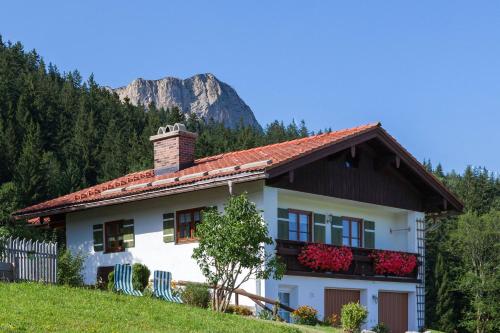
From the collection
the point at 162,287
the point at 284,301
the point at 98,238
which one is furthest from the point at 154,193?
the point at 98,238

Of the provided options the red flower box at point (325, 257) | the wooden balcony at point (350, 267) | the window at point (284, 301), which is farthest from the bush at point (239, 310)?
the red flower box at point (325, 257)

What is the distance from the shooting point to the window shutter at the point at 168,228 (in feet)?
83.5

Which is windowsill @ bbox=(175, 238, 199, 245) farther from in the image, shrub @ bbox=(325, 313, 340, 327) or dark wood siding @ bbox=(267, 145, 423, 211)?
shrub @ bbox=(325, 313, 340, 327)

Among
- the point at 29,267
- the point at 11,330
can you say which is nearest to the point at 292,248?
the point at 29,267

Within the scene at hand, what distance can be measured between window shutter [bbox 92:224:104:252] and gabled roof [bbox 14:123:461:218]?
109 centimetres

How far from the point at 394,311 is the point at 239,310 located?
301 inches

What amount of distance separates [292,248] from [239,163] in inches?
107

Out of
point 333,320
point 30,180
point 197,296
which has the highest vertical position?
point 30,180

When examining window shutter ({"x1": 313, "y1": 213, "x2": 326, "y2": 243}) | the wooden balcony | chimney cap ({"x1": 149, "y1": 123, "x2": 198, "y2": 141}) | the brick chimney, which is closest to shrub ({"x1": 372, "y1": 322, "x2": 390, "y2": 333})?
the wooden balcony

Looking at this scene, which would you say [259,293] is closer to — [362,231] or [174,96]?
[362,231]

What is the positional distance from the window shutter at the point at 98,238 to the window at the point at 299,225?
6420 millimetres

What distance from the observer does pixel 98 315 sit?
620 inches

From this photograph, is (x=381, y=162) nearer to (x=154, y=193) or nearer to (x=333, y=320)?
(x=333, y=320)

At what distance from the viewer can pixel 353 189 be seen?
2642 centimetres
